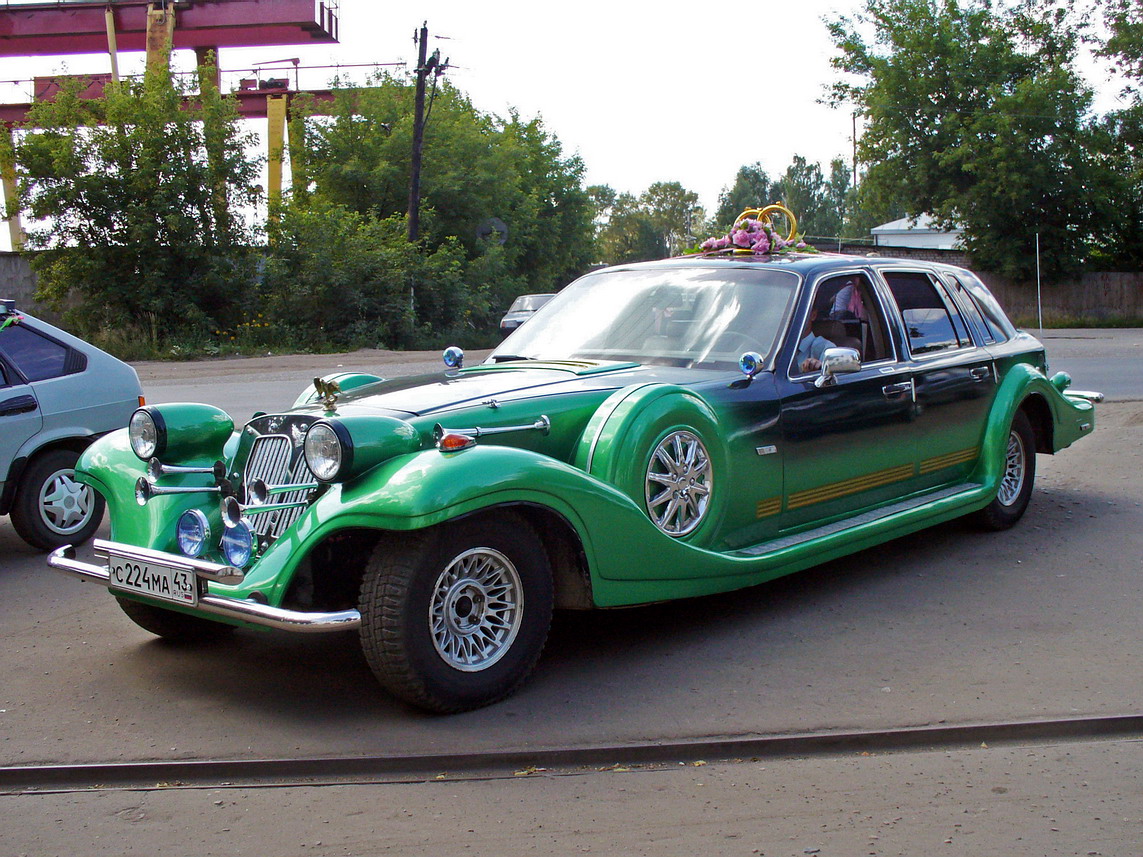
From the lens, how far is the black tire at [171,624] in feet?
16.2

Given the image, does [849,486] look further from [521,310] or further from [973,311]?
[521,310]

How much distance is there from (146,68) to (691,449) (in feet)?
94.0

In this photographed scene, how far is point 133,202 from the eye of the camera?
90.2 ft

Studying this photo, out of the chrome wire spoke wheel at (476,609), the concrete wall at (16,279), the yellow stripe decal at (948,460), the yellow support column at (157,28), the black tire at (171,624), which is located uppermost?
the yellow support column at (157,28)

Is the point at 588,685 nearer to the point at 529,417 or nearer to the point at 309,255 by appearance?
the point at 529,417

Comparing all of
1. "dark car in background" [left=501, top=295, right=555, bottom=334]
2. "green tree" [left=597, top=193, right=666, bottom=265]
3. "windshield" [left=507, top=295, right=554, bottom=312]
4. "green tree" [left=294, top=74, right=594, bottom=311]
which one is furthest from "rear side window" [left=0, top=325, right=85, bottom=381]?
"green tree" [left=597, top=193, right=666, bottom=265]

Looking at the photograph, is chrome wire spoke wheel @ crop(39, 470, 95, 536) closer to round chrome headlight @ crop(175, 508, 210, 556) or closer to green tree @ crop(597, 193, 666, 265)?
round chrome headlight @ crop(175, 508, 210, 556)

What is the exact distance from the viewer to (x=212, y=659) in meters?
4.80

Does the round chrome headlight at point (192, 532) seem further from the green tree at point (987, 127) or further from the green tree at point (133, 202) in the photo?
the green tree at point (987, 127)

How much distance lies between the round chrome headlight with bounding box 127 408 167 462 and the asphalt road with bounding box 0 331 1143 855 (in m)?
0.86

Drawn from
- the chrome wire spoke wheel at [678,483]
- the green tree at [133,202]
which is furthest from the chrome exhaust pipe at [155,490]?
the green tree at [133,202]

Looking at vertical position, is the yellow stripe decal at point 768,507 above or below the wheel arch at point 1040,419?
below

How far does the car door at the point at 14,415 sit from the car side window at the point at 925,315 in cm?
499

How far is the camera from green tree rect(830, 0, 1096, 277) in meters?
37.9
